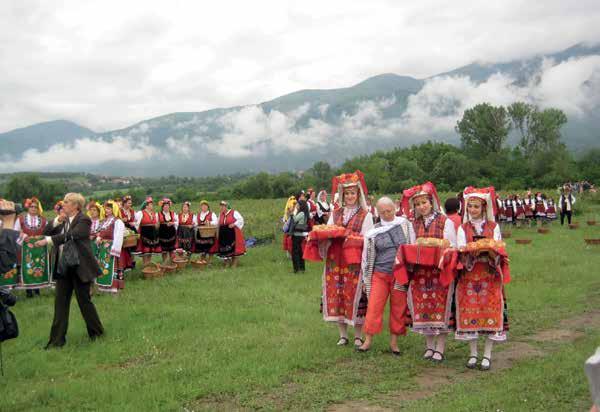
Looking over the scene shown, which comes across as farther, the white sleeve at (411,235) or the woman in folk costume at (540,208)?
the woman in folk costume at (540,208)

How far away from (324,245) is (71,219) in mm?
3553

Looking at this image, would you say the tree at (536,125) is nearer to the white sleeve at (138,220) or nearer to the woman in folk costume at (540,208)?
the woman in folk costume at (540,208)

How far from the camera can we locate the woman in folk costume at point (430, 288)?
6566mm

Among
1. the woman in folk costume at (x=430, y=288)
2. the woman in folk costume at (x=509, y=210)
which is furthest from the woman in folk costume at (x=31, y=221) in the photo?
the woman in folk costume at (x=509, y=210)

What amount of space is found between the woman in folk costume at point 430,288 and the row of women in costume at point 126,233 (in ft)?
21.0

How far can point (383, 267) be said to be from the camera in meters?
6.83

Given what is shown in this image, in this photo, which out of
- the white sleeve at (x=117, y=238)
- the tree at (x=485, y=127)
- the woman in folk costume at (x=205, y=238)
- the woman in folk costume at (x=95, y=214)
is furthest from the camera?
the tree at (x=485, y=127)

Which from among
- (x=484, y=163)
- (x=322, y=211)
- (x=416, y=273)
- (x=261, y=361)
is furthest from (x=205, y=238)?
(x=484, y=163)

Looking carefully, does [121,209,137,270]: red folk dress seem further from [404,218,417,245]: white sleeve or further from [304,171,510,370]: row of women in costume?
[404,218,417,245]: white sleeve

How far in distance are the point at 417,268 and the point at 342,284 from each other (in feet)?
3.66

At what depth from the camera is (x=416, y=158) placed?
293 feet

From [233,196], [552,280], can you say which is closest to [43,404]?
[552,280]

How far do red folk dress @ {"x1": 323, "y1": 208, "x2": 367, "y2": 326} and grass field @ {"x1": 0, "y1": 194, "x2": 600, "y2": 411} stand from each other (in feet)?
1.46

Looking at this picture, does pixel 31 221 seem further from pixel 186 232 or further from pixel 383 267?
pixel 383 267
